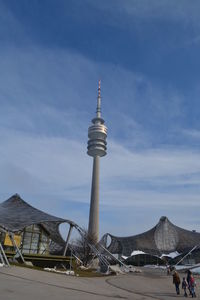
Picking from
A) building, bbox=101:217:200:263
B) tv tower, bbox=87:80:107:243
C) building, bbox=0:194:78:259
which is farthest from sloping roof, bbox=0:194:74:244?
tv tower, bbox=87:80:107:243

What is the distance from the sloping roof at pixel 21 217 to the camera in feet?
117

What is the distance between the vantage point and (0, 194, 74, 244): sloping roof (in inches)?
1401

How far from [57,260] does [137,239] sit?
189ft

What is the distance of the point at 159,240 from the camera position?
91375mm

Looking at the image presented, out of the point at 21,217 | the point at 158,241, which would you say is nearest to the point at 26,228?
the point at 21,217

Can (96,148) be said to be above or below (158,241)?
above

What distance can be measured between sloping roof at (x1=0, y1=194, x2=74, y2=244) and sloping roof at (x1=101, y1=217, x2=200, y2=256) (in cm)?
4320

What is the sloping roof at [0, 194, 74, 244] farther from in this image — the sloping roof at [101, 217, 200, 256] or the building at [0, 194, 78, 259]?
the sloping roof at [101, 217, 200, 256]

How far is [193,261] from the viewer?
73438 millimetres

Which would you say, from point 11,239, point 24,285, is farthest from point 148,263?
point 24,285

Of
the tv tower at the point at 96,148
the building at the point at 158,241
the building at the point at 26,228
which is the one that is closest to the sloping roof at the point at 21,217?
the building at the point at 26,228

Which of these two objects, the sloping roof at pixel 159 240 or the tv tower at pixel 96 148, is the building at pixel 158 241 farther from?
the tv tower at pixel 96 148

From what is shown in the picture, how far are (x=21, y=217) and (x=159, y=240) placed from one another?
6123cm

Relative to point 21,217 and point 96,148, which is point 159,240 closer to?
point 96,148
